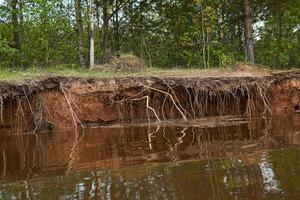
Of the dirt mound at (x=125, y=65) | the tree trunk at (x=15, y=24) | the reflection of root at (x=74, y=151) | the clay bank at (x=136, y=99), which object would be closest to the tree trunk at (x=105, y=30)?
the dirt mound at (x=125, y=65)

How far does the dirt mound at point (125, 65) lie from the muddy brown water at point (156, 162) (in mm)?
4332

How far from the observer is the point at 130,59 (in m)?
19.8

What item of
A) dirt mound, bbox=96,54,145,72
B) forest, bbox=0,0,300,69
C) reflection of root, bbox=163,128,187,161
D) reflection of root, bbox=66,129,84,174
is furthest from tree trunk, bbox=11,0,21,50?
reflection of root, bbox=163,128,187,161

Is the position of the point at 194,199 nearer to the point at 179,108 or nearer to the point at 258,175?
the point at 258,175

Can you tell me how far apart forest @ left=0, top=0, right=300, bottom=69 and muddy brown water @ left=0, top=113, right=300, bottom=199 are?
830 centimetres

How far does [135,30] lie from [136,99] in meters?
11.8

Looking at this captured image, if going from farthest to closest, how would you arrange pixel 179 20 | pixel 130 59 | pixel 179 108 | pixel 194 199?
1. pixel 179 20
2. pixel 130 59
3. pixel 179 108
4. pixel 194 199

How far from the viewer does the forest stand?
73.8ft

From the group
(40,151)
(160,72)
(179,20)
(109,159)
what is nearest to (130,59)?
(160,72)

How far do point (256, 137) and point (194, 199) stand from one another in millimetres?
6014

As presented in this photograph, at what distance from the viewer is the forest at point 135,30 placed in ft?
73.8

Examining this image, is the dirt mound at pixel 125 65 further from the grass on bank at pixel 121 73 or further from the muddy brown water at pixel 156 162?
the muddy brown water at pixel 156 162

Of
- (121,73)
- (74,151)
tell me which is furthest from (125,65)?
(74,151)

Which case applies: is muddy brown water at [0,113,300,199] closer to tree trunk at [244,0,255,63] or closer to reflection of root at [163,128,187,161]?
reflection of root at [163,128,187,161]
